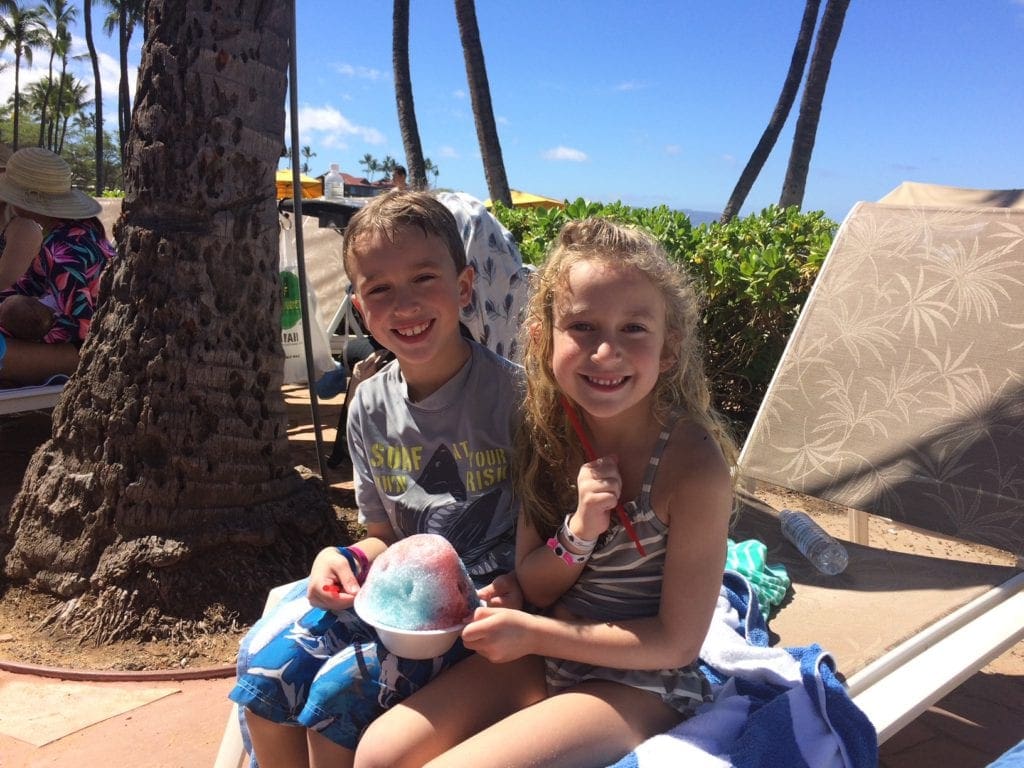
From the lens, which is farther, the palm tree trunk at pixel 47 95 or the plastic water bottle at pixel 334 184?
the palm tree trunk at pixel 47 95

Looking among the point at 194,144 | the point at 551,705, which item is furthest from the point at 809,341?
the point at 194,144

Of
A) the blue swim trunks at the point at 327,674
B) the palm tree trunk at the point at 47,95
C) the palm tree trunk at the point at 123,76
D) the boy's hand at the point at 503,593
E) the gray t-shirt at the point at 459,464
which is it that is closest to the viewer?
the blue swim trunks at the point at 327,674

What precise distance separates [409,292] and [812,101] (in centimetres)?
1154

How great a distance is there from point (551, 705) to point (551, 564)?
25 cm

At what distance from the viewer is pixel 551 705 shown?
133 cm

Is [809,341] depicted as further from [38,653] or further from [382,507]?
[38,653]

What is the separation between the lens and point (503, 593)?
155 centimetres

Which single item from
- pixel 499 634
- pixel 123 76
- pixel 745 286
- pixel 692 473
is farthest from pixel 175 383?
pixel 123 76

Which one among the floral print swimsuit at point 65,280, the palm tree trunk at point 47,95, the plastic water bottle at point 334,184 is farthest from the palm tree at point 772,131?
the palm tree trunk at point 47,95

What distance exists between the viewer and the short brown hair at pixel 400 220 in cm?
170

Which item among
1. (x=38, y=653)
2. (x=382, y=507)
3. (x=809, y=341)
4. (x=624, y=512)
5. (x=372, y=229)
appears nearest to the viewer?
(x=624, y=512)

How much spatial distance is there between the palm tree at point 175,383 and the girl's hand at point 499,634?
200 centimetres

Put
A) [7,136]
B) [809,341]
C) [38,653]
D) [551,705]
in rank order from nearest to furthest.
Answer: [551,705], [38,653], [809,341], [7,136]

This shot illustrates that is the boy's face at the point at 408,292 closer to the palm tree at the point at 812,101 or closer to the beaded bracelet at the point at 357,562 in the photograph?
the beaded bracelet at the point at 357,562
